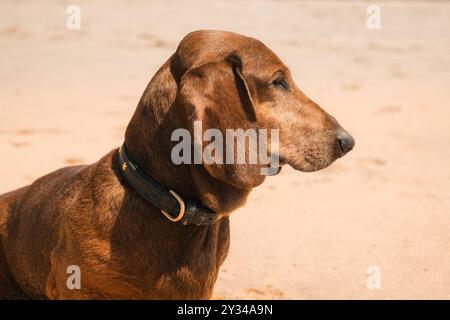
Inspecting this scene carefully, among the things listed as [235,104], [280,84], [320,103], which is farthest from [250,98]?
[320,103]

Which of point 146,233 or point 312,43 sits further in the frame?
point 312,43

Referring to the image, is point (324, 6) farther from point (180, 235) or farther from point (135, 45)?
point (180, 235)

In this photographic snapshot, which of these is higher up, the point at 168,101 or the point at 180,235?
the point at 168,101

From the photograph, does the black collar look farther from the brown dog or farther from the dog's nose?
the dog's nose

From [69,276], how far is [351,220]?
339 cm

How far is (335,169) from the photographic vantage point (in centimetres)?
739

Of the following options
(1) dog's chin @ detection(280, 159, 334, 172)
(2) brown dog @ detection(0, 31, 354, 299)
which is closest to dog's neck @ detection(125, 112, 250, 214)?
(2) brown dog @ detection(0, 31, 354, 299)

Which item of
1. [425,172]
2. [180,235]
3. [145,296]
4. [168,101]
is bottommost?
[425,172]

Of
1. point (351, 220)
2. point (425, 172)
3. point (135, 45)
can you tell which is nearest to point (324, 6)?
point (135, 45)

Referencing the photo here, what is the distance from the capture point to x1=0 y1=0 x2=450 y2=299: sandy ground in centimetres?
538

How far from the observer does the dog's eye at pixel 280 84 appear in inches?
124

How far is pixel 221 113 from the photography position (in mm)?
2941

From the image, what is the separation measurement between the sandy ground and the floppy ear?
204 centimetres

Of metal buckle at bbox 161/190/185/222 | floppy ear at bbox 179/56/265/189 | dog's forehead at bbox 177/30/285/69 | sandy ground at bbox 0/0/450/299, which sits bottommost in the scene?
sandy ground at bbox 0/0/450/299
